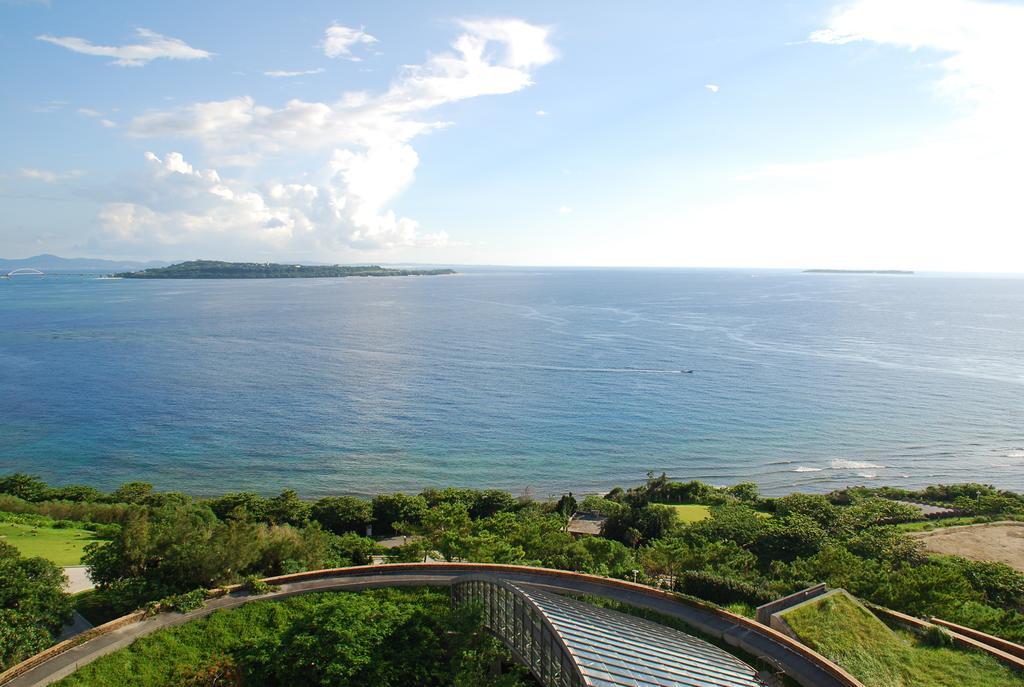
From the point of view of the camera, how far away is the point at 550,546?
27.9m

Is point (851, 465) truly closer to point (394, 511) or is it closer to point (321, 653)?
point (394, 511)

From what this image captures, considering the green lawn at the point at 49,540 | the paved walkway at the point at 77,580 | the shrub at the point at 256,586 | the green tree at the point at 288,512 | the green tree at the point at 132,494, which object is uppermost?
the shrub at the point at 256,586

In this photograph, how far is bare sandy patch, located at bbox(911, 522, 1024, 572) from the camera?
3422cm

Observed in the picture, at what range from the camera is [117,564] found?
2317 cm

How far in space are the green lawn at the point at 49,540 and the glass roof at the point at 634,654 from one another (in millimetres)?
24810

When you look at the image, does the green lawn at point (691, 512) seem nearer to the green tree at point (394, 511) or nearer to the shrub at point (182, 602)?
the green tree at point (394, 511)

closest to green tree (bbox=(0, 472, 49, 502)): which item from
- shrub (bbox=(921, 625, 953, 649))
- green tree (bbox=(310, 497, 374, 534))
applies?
green tree (bbox=(310, 497, 374, 534))

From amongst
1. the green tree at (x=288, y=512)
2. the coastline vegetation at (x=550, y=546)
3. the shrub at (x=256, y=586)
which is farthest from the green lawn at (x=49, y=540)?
the shrub at (x=256, y=586)

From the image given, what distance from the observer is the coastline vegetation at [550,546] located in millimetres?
23016

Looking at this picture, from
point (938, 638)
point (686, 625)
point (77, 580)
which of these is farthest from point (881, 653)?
point (77, 580)

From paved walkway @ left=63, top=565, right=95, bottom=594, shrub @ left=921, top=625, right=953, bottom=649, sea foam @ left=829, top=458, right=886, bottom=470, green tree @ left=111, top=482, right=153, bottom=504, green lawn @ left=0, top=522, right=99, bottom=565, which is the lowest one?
sea foam @ left=829, top=458, right=886, bottom=470

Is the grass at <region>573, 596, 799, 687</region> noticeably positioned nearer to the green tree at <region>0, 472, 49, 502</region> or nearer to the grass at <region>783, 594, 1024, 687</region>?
the grass at <region>783, 594, 1024, 687</region>

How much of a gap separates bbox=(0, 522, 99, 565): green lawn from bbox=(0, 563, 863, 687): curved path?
39.0ft

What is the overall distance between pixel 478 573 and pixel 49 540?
2470 centimetres
